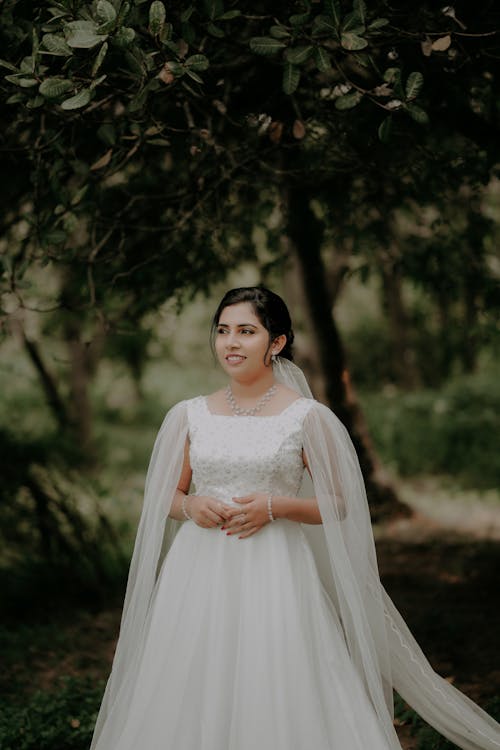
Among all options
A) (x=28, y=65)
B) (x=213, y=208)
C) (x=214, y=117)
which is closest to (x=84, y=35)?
(x=28, y=65)

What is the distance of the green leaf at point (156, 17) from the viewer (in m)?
2.90

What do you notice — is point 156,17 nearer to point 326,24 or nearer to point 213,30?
point 213,30

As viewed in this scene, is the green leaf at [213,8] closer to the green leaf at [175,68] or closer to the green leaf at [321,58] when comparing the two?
the green leaf at [175,68]

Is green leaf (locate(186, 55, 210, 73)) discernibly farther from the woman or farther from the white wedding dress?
the white wedding dress

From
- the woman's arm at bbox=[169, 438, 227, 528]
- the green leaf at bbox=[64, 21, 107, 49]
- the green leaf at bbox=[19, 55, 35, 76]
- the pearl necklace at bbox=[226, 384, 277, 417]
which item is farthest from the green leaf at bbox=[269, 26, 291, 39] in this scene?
the woman's arm at bbox=[169, 438, 227, 528]

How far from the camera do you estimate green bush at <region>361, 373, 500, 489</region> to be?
10906mm

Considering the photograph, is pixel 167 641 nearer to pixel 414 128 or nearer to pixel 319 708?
pixel 319 708

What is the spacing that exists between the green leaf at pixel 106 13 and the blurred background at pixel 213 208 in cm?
2

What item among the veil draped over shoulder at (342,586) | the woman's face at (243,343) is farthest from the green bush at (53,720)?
the woman's face at (243,343)

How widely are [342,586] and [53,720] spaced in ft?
6.62

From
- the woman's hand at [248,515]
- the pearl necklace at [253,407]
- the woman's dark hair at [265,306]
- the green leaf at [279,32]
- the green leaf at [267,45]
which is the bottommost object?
the woman's hand at [248,515]

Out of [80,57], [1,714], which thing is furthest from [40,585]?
[80,57]

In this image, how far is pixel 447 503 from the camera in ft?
32.2

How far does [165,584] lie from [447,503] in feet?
23.7
